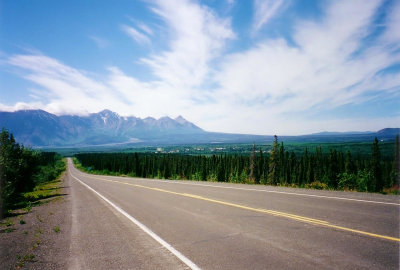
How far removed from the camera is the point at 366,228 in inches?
235

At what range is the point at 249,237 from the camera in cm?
600

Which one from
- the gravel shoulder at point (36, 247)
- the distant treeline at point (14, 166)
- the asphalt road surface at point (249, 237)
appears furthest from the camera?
the distant treeline at point (14, 166)

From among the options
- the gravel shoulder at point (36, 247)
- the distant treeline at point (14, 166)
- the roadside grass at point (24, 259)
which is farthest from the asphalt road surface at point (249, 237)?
the distant treeline at point (14, 166)

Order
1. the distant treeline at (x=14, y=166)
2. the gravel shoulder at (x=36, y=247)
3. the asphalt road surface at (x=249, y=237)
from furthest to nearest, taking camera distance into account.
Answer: the distant treeline at (x=14, y=166) → the gravel shoulder at (x=36, y=247) → the asphalt road surface at (x=249, y=237)

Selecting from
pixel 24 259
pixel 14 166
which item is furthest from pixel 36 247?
pixel 14 166

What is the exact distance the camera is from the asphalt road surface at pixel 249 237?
4625 mm

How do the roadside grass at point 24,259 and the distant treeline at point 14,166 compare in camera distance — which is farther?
the distant treeline at point 14,166

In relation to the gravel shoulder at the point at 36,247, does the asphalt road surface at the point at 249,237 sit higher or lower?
Answer: higher

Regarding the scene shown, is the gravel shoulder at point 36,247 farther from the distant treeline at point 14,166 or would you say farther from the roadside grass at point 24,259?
the distant treeline at point 14,166

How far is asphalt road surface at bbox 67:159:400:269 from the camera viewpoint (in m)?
4.62

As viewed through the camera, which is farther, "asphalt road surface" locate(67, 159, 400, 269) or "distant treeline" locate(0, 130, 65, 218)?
"distant treeline" locate(0, 130, 65, 218)

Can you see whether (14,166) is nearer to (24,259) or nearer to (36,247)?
(36,247)

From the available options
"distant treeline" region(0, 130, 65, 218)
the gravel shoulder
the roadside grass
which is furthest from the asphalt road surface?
"distant treeline" region(0, 130, 65, 218)

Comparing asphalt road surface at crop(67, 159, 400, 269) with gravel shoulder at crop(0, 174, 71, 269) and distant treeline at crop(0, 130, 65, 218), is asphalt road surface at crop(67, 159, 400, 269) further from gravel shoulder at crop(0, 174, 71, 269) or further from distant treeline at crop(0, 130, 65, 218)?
distant treeline at crop(0, 130, 65, 218)
